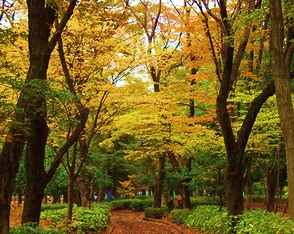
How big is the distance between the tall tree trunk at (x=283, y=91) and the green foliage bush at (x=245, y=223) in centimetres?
83

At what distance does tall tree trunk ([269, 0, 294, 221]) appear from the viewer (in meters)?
5.43

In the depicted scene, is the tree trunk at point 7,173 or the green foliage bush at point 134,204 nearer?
the tree trunk at point 7,173

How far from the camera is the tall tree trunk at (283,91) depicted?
5426 mm

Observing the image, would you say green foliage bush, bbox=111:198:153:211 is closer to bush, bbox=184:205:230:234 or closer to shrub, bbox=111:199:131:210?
shrub, bbox=111:199:131:210

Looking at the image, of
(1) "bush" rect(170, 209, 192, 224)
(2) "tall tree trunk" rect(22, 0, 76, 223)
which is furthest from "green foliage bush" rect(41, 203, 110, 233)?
(1) "bush" rect(170, 209, 192, 224)

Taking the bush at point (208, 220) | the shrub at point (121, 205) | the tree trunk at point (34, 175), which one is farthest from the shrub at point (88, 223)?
the shrub at point (121, 205)

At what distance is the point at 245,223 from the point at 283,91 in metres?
3.17

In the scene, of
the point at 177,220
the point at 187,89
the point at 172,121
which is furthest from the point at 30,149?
the point at 177,220

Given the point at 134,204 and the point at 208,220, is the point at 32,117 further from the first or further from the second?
the point at 134,204

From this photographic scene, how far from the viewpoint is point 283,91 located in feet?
18.5

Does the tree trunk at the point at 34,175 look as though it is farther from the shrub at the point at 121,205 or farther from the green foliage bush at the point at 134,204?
the shrub at the point at 121,205

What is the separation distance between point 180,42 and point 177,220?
8364 mm

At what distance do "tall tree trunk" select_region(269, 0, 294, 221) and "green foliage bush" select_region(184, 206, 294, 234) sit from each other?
2.71 feet

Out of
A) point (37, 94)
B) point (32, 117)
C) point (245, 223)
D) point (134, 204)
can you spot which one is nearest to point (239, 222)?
point (245, 223)
